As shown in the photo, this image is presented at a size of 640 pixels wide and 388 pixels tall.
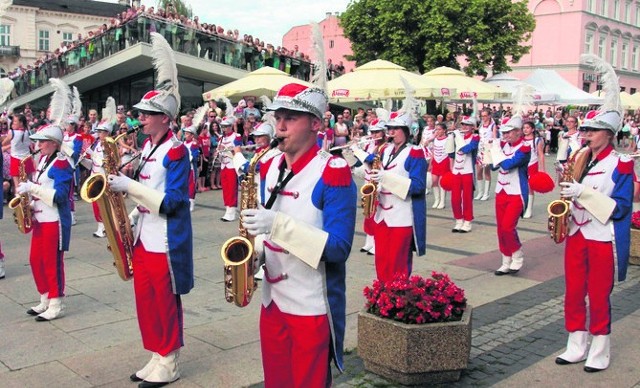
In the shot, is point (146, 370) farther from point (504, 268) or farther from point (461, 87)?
point (461, 87)

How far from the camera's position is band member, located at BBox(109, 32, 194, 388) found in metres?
4.88

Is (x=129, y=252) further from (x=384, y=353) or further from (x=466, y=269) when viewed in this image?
(x=466, y=269)

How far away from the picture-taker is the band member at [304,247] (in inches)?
128

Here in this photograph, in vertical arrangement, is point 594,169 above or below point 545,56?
below

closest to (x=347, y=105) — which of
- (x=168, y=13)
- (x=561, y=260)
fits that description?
(x=168, y=13)

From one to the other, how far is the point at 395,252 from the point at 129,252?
9.55 ft

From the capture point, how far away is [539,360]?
5.61 m

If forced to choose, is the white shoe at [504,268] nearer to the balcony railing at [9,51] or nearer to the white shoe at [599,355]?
the white shoe at [599,355]

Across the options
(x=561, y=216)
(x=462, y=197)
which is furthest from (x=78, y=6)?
(x=561, y=216)

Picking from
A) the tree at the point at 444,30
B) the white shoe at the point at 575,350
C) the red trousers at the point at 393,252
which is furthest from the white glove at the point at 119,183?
the tree at the point at 444,30

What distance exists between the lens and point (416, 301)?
5047mm

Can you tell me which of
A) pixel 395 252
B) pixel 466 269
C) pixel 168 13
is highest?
pixel 168 13

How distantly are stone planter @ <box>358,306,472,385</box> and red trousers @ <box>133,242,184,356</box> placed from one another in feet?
5.04

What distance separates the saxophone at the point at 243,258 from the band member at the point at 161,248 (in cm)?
151
